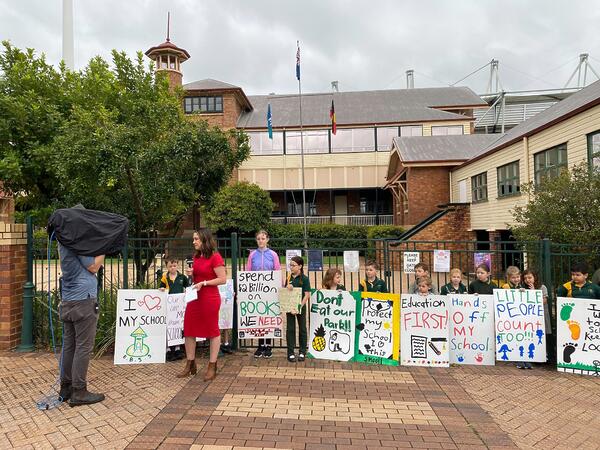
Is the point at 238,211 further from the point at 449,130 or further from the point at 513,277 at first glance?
the point at 513,277

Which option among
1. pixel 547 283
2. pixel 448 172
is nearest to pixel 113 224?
pixel 547 283

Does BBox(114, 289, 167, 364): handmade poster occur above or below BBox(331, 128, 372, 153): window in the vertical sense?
below

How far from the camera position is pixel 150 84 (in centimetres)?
1070

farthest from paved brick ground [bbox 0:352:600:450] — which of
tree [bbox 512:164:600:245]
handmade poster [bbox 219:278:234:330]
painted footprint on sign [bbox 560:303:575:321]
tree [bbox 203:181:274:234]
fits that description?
tree [bbox 203:181:274:234]

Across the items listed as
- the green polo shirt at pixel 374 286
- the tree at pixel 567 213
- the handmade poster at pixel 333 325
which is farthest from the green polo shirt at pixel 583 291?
the handmade poster at pixel 333 325

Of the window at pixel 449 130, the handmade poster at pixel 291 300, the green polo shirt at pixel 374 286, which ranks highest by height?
the window at pixel 449 130

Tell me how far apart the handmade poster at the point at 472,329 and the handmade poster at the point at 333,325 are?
140 centimetres

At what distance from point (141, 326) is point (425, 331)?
13.0ft

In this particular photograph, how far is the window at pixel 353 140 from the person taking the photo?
31.8m

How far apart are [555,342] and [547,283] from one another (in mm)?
822

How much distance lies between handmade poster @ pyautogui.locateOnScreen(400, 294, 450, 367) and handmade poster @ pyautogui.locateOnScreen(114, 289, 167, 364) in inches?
133

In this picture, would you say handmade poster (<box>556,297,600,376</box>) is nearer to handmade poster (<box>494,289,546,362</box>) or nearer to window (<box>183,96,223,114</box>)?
handmade poster (<box>494,289,546,362</box>)

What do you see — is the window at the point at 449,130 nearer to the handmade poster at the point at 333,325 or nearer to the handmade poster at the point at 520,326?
the handmade poster at the point at 520,326

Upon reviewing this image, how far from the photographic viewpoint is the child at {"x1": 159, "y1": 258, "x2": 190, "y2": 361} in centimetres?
604
